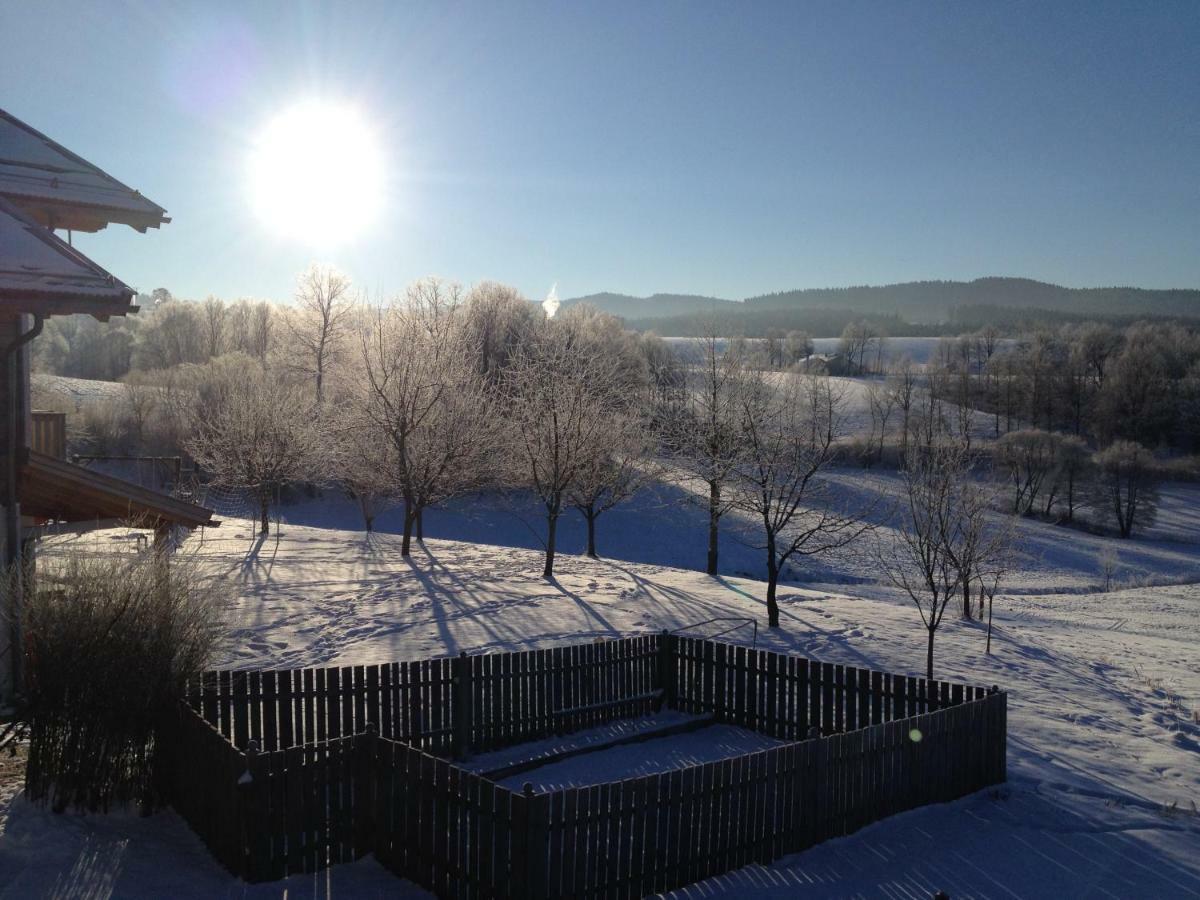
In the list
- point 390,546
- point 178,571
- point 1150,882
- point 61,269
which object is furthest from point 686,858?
point 390,546

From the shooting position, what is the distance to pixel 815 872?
758cm

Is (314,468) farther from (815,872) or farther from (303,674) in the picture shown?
(815,872)

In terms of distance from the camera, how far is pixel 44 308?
9.30 metres

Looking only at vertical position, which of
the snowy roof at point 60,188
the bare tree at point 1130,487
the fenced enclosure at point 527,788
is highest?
the snowy roof at point 60,188

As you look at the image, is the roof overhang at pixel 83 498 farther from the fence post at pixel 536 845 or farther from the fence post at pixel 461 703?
the fence post at pixel 536 845

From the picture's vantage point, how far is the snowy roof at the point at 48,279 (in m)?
9.12

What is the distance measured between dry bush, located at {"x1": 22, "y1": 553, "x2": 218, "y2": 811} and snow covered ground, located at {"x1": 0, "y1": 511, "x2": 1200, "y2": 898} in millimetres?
314

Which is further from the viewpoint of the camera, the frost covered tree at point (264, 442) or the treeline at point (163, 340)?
the treeline at point (163, 340)

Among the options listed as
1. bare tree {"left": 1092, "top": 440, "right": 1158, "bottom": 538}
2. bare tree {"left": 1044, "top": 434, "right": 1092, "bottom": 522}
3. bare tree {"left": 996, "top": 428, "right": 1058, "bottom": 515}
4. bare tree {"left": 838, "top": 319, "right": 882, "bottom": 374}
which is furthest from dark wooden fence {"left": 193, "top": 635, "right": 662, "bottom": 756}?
bare tree {"left": 838, "top": 319, "right": 882, "bottom": 374}

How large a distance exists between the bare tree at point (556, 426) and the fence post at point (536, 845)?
16827 mm

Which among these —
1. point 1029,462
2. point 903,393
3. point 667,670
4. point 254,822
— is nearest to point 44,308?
point 254,822

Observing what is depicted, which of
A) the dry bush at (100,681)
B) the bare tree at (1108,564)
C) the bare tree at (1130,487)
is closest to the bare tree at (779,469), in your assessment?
the dry bush at (100,681)

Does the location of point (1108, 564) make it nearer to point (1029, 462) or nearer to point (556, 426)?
point (1029, 462)

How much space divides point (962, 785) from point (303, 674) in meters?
6.81
